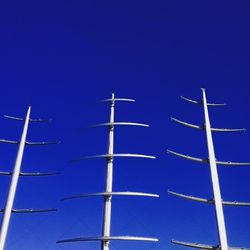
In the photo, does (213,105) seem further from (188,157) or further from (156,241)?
(156,241)

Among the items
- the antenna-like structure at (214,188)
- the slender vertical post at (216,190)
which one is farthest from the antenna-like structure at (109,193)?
the slender vertical post at (216,190)

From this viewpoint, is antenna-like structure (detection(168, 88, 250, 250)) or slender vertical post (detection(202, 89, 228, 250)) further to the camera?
slender vertical post (detection(202, 89, 228, 250))

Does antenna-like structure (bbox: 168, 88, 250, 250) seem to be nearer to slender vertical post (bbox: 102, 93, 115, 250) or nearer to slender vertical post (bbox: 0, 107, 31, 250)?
slender vertical post (bbox: 102, 93, 115, 250)

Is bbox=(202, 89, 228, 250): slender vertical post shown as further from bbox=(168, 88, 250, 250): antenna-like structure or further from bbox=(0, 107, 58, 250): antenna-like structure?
bbox=(0, 107, 58, 250): antenna-like structure

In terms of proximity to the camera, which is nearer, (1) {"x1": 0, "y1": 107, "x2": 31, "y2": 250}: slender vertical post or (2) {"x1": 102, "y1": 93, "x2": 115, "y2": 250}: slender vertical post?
(2) {"x1": 102, "y1": 93, "x2": 115, "y2": 250}: slender vertical post

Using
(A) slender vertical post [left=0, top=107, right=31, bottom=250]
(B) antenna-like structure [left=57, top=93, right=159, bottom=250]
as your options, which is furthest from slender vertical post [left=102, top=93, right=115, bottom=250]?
(A) slender vertical post [left=0, top=107, right=31, bottom=250]

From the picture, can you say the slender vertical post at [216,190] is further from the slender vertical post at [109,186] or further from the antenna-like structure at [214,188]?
the slender vertical post at [109,186]

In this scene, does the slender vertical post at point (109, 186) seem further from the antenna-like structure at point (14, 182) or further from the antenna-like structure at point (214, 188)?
the antenna-like structure at point (14, 182)

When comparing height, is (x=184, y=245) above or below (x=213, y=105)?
below

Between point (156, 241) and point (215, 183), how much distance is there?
33.9 ft

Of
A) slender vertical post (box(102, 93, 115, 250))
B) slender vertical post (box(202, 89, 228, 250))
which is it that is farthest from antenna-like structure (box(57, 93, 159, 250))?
slender vertical post (box(202, 89, 228, 250))

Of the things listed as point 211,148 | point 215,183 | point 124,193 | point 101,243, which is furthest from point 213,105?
point 101,243

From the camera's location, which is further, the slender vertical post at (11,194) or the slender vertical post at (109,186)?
the slender vertical post at (11,194)

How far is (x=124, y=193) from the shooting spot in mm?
39938
